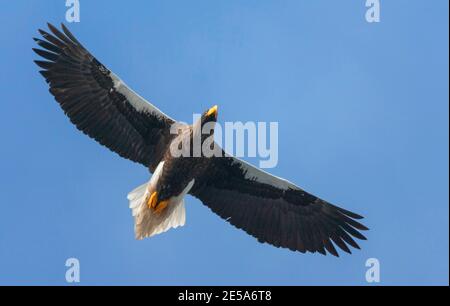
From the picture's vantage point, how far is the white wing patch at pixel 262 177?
1492 cm

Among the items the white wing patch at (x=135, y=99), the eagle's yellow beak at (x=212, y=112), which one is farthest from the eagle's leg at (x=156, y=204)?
the eagle's yellow beak at (x=212, y=112)

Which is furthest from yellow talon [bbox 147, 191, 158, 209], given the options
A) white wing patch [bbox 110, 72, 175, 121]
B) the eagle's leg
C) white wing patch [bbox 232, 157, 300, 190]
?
white wing patch [bbox 232, 157, 300, 190]

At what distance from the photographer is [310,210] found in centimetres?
1518

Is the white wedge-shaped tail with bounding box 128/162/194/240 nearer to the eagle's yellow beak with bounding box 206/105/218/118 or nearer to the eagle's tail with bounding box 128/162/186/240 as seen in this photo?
the eagle's tail with bounding box 128/162/186/240

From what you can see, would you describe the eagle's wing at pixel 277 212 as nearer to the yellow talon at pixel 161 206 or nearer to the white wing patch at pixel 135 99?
the yellow talon at pixel 161 206

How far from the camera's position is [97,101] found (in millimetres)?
14875

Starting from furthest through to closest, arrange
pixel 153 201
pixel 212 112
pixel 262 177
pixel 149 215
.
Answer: pixel 262 177 → pixel 149 215 → pixel 153 201 → pixel 212 112

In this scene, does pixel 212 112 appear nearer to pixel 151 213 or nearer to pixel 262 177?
pixel 262 177

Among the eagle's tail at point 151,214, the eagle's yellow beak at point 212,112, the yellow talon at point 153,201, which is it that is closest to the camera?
Result: the eagle's yellow beak at point 212,112

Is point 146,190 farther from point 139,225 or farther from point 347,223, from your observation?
point 347,223

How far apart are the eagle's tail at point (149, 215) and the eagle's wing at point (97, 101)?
48cm

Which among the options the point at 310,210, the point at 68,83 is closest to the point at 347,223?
the point at 310,210

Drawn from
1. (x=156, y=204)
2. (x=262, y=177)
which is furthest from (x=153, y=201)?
(x=262, y=177)

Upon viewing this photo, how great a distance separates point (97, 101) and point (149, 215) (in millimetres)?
1903
